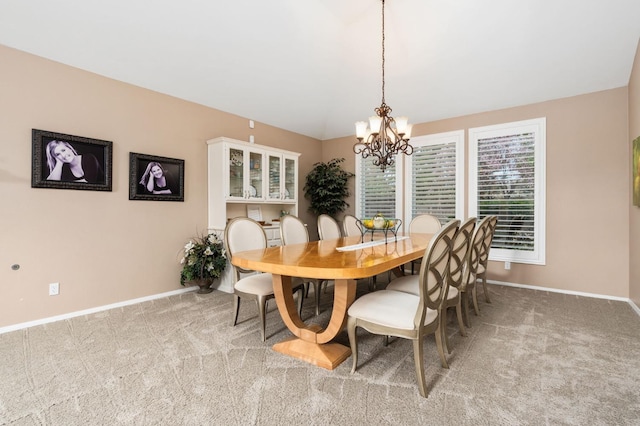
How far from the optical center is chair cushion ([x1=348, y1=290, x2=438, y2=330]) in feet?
5.97

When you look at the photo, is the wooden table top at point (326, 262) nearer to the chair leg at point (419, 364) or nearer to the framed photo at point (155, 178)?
the chair leg at point (419, 364)

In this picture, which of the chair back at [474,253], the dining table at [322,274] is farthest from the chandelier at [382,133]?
the dining table at [322,274]

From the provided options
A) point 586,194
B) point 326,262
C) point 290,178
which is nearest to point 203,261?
point 290,178

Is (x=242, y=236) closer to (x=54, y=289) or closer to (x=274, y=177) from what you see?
(x=54, y=289)

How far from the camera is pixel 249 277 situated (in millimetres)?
2891

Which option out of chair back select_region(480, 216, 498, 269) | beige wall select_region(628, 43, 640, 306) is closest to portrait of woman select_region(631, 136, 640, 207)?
beige wall select_region(628, 43, 640, 306)

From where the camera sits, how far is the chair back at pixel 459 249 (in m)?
2.06

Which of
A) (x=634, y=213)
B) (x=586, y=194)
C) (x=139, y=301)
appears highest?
(x=586, y=194)

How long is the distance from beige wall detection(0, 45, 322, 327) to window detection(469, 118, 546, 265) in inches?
155

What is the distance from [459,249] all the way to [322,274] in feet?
3.40

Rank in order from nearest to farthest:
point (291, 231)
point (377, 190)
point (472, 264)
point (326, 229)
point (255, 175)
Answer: point (472, 264), point (291, 231), point (326, 229), point (255, 175), point (377, 190)

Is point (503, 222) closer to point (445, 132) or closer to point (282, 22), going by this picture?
point (445, 132)

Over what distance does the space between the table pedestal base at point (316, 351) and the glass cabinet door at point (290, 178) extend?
9.87 ft

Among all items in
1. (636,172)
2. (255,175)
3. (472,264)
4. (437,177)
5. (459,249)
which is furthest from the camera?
(437,177)
